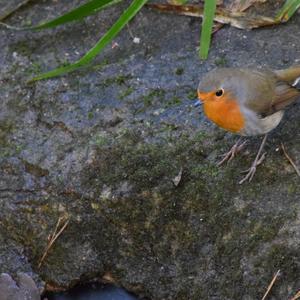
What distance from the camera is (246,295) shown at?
11.7ft

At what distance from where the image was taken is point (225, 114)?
3.73 meters

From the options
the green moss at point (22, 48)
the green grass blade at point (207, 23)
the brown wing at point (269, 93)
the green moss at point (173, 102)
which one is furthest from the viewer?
the green moss at point (22, 48)

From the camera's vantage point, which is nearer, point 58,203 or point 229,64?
point 58,203

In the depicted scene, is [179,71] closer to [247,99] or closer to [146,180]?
[247,99]

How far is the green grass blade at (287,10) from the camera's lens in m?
4.28

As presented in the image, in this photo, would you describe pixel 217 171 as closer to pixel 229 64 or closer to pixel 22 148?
pixel 229 64

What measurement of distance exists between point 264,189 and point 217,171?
26 cm

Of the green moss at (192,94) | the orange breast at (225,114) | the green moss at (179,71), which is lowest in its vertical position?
the green moss at (192,94)

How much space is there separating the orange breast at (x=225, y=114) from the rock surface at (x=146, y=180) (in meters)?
0.20

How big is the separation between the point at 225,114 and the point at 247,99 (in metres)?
0.17

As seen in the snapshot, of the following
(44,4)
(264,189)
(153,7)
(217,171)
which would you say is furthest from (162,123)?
(44,4)

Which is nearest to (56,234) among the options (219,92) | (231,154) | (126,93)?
(126,93)

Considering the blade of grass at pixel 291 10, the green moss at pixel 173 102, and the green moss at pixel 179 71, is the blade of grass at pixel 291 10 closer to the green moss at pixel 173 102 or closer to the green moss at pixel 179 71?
the green moss at pixel 179 71

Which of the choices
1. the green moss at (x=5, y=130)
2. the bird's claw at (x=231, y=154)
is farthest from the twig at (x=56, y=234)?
the bird's claw at (x=231, y=154)
